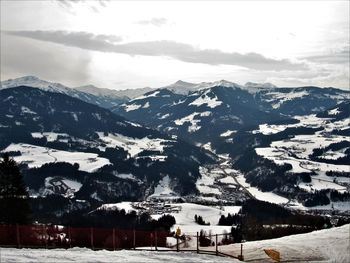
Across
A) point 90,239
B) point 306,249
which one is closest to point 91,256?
point 90,239

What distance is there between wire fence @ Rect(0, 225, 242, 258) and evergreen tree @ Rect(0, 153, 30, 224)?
37.2 m

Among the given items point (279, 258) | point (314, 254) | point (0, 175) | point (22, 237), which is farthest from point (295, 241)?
point (0, 175)

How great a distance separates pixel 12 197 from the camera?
96.9 m

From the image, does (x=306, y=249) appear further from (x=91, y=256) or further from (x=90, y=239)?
(x=91, y=256)

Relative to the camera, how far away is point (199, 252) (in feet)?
209

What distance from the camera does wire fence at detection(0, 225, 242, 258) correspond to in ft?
168

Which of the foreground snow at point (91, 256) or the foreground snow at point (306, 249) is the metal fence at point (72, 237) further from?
the foreground snow at point (306, 249)

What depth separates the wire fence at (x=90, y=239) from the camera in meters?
51.1

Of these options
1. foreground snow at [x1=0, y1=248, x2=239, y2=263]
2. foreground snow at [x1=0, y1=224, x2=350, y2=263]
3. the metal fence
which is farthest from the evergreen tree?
foreground snow at [x1=0, y1=248, x2=239, y2=263]

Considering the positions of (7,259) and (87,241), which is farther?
(87,241)

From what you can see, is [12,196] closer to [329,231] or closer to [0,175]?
[0,175]

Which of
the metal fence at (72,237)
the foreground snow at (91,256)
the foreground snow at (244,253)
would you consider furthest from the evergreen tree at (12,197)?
the foreground snow at (91,256)

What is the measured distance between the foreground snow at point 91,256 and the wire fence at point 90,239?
255cm

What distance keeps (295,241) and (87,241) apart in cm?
3401
